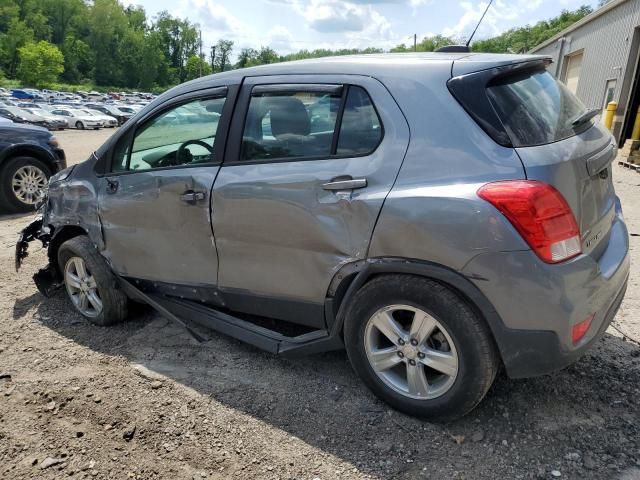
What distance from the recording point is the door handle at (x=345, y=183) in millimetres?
2486

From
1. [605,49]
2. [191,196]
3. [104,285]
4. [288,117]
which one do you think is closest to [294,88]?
[288,117]

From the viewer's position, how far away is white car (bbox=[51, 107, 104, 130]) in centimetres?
3541

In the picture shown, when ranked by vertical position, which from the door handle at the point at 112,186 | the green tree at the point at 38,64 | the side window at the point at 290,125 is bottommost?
the door handle at the point at 112,186

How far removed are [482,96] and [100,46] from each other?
5134 inches

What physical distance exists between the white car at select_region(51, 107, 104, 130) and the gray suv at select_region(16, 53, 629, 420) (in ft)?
119

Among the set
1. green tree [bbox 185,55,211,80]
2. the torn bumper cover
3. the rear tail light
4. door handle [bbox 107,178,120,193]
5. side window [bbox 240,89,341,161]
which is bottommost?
the torn bumper cover

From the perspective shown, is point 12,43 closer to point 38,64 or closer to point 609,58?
point 38,64

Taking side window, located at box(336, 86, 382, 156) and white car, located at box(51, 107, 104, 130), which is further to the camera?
white car, located at box(51, 107, 104, 130)

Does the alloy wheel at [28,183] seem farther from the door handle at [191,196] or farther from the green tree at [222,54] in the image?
the green tree at [222,54]

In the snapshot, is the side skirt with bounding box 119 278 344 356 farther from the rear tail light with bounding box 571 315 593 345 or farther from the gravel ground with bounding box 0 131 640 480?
the rear tail light with bounding box 571 315 593 345

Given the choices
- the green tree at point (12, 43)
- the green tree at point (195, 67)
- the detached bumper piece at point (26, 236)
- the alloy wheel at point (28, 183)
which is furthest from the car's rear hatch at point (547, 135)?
the green tree at point (195, 67)

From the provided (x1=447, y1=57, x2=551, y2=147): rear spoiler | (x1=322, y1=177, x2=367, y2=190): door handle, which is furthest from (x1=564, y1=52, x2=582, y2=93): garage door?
(x1=322, y1=177, x2=367, y2=190): door handle

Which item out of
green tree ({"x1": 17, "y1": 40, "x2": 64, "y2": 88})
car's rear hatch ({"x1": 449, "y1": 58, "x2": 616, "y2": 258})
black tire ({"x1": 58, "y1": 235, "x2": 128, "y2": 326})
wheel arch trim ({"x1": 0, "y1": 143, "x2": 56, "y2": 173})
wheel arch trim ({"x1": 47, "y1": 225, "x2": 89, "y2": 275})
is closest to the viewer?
car's rear hatch ({"x1": 449, "y1": 58, "x2": 616, "y2": 258})

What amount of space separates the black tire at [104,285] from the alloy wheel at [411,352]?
2.10 metres
